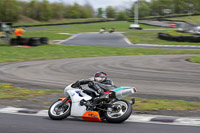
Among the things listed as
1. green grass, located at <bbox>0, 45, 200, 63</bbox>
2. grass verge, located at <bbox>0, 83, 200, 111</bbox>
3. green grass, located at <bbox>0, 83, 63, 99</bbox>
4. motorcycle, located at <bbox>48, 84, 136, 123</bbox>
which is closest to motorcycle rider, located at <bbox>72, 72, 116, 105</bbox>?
motorcycle, located at <bbox>48, 84, 136, 123</bbox>

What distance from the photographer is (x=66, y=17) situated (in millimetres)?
114188

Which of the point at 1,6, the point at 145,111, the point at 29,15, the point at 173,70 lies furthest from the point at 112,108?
the point at 29,15

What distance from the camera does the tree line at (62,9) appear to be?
86.9m

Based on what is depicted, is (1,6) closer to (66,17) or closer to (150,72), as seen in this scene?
(66,17)

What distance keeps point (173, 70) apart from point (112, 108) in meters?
9.34

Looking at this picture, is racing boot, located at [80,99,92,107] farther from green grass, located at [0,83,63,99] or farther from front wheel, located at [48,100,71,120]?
green grass, located at [0,83,63,99]

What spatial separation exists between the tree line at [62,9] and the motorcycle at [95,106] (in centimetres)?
8364

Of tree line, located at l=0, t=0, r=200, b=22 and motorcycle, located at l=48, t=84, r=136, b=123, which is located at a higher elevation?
tree line, located at l=0, t=0, r=200, b=22

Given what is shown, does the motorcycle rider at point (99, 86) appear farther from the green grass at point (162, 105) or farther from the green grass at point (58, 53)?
the green grass at point (58, 53)

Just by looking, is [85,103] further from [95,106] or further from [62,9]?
[62,9]

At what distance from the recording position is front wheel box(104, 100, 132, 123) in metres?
5.77

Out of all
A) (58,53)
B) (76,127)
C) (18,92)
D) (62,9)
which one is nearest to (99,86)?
(76,127)

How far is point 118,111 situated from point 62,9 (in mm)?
114842

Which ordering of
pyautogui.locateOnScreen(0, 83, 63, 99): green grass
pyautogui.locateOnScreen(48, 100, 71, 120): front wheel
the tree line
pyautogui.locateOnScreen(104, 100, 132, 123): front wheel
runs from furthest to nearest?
the tree line
pyautogui.locateOnScreen(0, 83, 63, 99): green grass
pyautogui.locateOnScreen(48, 100, 71, 120): front wheel
pyautogui.locateOnScreen(104, 100, 132, 123): front wheel
